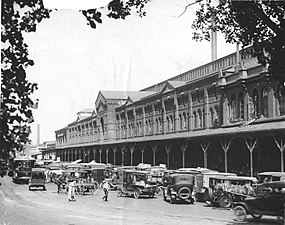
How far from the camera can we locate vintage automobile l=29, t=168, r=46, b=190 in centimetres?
2120

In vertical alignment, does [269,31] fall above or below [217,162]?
above

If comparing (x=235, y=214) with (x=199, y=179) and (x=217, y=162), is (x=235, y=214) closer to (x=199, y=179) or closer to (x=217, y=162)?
(x=199, y=179)

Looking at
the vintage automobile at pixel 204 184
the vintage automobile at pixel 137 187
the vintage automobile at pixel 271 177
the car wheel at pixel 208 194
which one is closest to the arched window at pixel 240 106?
the vintage automobile at pixel 204 184

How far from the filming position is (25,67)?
4977 millimetres

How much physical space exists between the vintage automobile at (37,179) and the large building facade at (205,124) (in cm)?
298

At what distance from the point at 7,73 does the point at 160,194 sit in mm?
19628

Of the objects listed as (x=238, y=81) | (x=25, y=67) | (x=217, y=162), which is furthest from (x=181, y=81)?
(x=25, y=67)

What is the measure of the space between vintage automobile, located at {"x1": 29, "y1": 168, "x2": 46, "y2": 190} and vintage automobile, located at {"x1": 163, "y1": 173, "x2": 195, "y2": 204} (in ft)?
18.8

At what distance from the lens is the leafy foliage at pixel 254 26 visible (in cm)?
557

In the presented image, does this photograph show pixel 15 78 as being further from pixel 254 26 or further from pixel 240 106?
pixel 240 106

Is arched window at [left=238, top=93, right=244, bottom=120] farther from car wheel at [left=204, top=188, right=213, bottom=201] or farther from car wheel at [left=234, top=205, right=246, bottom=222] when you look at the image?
car wheel at [left=234, top=205, right=246, bottom=222]

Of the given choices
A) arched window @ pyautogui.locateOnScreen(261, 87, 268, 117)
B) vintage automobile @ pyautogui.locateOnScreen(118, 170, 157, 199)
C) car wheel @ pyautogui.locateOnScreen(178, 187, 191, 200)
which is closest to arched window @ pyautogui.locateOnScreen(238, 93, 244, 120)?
arched window @ pyautogui.locateOnScreen(261, 87, 268, 117)

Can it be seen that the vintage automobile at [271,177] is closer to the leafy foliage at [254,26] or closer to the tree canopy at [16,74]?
the leafy foliage at [254,26]

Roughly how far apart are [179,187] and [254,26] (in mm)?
14688
